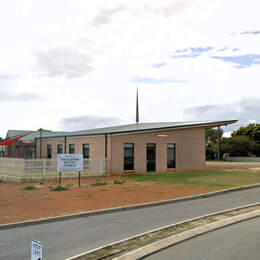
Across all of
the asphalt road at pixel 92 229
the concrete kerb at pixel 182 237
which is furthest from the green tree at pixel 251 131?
the concrete kerb at pixel 182 237

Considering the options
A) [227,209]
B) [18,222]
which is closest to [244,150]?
[227,209]

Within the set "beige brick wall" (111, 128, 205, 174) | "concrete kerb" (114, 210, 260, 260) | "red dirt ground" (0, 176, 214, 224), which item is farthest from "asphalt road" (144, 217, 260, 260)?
"beige brick wall" (111, 128, 205, 174)

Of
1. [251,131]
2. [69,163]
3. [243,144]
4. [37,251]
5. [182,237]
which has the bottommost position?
[182,237]

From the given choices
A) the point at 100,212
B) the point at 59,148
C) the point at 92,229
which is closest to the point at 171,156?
the point at 59,148

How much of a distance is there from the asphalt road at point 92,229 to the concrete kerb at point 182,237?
1.01 metres

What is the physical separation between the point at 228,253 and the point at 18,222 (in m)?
5.75

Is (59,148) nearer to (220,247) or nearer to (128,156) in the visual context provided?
(128,156)

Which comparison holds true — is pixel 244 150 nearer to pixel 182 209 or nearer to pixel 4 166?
pixel 4 166

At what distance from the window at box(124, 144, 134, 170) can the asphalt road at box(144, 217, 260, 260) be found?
1679 centimetres

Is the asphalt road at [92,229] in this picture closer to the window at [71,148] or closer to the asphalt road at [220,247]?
the asphalt road at [220,247]

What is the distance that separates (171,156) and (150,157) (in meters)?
2.30

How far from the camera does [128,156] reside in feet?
80.2

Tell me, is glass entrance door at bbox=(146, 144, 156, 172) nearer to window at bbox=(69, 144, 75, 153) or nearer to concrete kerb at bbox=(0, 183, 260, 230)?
window at bbox=(69, 144, 75, 153)

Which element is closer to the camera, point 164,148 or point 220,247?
point 220,247
